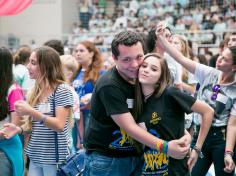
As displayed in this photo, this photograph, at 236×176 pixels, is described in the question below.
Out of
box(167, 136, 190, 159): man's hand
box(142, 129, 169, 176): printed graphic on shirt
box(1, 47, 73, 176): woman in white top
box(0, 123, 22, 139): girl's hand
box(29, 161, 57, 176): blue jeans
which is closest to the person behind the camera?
box(167, 136, 190, 159): man's hand

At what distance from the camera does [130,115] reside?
9.73ft

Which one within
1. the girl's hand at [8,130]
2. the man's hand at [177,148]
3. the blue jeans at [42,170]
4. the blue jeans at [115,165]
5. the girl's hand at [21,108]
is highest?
the girl's hand at [21,108]

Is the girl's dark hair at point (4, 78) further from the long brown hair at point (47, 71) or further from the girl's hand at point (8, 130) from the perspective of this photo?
the long brown hair at point (47, 71)

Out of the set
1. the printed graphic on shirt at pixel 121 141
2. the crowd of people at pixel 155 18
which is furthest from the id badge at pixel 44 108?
the crowd of people at pixel 155 18

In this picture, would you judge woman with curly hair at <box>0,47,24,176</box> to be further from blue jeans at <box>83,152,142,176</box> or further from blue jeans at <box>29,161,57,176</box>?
blue jeans at <box>83,152,142,176</box>

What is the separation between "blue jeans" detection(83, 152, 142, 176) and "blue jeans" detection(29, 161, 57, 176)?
3.01 feet

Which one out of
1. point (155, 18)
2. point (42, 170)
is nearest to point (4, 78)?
point (42, 170)

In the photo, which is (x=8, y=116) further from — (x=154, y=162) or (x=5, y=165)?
(x=154, y=162)

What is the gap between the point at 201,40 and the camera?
1538 centimetres

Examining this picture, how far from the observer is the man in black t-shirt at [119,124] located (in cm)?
293

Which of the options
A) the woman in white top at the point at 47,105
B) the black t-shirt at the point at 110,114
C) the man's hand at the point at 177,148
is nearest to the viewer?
the man's hand at the point at 177,148

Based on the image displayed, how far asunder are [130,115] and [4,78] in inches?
44.0

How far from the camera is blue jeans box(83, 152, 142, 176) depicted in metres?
3.18

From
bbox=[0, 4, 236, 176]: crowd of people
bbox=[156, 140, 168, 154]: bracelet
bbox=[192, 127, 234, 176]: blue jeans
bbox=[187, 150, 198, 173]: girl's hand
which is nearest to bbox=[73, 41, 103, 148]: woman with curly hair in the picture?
bbox=[0, 4, 236, 176]: crowd of people
